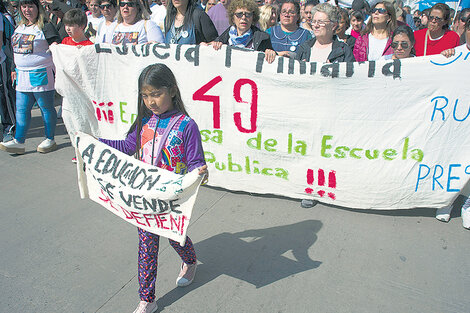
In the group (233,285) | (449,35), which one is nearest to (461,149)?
(449,35)

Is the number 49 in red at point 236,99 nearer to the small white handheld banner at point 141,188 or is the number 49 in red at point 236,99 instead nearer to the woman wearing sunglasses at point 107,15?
the small white handheld banner at point 141,188

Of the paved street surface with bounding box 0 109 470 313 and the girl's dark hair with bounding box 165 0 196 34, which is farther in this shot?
the girl's dark hair with bounding box 165 0 196 34

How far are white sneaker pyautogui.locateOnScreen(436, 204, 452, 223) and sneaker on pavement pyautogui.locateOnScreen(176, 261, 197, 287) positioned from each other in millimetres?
2068

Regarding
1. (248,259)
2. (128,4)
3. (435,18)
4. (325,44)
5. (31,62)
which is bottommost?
(248,259)

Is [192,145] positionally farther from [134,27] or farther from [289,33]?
[134,27]

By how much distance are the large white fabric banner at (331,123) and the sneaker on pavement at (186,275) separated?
1.26 m

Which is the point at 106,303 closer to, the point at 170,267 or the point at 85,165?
the point at 170,267

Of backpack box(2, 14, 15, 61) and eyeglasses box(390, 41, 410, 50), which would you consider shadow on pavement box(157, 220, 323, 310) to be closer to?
eyeglasses box(390, 41, 410, 50)

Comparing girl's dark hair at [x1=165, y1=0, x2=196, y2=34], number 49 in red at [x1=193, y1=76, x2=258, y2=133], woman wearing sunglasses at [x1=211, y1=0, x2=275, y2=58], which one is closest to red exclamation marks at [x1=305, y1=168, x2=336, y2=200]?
number 49 in red at [x1=193, y1=76, x2=258, y2=133]

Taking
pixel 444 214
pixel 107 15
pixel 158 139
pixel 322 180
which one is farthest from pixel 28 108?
pixel 444 214

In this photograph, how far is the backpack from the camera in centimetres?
501

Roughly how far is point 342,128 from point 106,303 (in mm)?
2173

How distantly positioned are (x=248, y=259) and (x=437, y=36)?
3.09 m

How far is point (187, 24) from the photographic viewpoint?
14.3 ft
